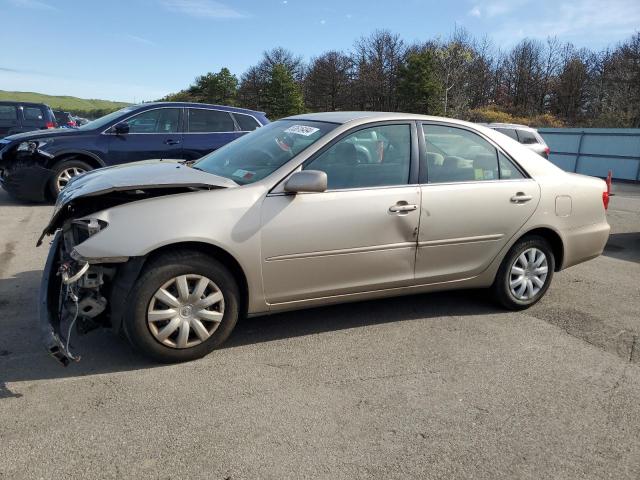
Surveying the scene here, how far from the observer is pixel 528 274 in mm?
4652

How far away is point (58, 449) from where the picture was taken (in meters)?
2.57

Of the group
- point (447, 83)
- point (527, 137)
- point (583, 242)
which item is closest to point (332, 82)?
point (447, 83)

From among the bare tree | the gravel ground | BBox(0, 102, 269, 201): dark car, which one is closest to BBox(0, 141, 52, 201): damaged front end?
BBox(0, 102, 269, 201): dark car

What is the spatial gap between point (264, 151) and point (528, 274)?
8.39ft

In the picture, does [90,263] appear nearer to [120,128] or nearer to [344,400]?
[344,400]

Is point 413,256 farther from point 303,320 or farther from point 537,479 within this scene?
point 537,479

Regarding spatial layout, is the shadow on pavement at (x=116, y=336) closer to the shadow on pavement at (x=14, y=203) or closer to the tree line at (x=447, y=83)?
the shadow on pavement at (x=14, y=203)

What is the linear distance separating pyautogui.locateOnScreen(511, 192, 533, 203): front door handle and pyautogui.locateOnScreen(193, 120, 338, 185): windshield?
1.66 metres

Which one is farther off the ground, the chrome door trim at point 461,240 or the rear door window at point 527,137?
the rear door window at point 527,137

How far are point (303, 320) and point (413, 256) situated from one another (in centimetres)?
105

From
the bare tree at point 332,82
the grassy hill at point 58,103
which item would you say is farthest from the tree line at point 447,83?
the grassy hill at point 58,103

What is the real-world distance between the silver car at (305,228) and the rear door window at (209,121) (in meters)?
5.24

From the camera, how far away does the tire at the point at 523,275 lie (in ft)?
14.9

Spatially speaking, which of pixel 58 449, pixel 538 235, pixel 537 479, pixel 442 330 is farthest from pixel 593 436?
pixel 58 449
